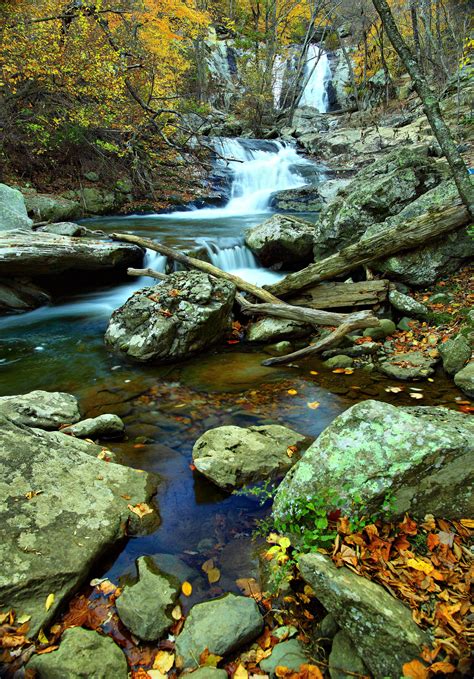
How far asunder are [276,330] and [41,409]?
Answer: 4.19m

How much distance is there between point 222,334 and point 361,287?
2826 mm

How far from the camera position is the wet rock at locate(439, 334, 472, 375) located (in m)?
5.38

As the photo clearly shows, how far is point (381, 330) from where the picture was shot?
676 centimetres

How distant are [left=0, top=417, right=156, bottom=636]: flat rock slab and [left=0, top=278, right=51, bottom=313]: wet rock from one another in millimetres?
6321

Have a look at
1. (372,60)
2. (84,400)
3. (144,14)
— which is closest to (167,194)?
(144,14)

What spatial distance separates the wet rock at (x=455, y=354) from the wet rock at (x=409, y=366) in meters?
0.19

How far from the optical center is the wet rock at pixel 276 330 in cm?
731

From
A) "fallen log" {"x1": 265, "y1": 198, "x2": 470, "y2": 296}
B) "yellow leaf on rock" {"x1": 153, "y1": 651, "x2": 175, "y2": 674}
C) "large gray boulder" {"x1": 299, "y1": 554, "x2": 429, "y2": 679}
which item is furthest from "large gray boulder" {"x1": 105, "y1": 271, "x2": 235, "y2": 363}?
"large gray boulder" {"x1": 299, "y1": 554, "x2": 429, "y2": 679}

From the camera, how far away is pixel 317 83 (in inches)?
1296

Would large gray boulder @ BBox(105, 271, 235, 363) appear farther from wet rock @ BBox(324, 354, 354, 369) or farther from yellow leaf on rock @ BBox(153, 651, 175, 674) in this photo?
yellow leaf on rock @ BBox(153, 651, 175, 674)

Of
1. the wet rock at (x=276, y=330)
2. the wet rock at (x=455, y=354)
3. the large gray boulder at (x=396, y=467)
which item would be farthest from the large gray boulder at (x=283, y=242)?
the large gray boulder at (x=396, y=467)

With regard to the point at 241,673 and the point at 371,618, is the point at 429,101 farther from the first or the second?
the point at 241,673

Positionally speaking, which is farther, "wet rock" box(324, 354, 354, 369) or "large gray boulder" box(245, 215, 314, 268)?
"large gray boulder" box(245, 215, 314, 268)

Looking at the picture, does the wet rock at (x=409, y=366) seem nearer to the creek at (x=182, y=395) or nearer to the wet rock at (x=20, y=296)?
the creek at (x=182, y=395)
